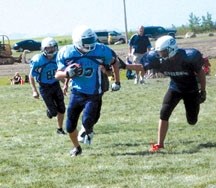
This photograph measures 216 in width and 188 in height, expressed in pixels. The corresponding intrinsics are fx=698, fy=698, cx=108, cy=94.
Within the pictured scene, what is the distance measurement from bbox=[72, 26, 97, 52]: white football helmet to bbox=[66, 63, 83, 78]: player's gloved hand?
0.26m

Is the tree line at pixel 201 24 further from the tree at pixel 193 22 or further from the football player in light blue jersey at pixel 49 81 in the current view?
the football player in light blue jersey at pixel 49 81

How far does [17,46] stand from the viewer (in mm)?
64312

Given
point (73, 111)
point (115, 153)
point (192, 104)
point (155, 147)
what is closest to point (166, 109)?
point (192, 104)

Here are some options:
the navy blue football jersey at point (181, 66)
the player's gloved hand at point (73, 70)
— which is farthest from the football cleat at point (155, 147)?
the player's gloved hand at point (73, 70)

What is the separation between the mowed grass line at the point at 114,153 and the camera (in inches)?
290

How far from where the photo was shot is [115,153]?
9.17m

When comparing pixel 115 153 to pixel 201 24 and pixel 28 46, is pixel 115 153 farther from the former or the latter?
pixel 201 24

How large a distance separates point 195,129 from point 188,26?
275ft

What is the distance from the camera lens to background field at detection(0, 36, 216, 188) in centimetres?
736

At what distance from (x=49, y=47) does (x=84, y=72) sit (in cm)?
238

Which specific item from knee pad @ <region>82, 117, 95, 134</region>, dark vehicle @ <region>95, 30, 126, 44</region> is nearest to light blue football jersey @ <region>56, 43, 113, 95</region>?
knee pad @ <region>82, 117, 95, 134</region>

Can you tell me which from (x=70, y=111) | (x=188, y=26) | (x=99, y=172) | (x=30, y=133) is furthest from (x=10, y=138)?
(x=188, y=26)

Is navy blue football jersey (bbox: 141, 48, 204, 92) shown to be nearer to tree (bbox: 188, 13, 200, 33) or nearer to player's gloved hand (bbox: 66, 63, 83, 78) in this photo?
player's gloved hand (bbox: 66, 63, 83, 78)

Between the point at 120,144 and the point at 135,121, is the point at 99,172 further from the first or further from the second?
the point at 135,121
